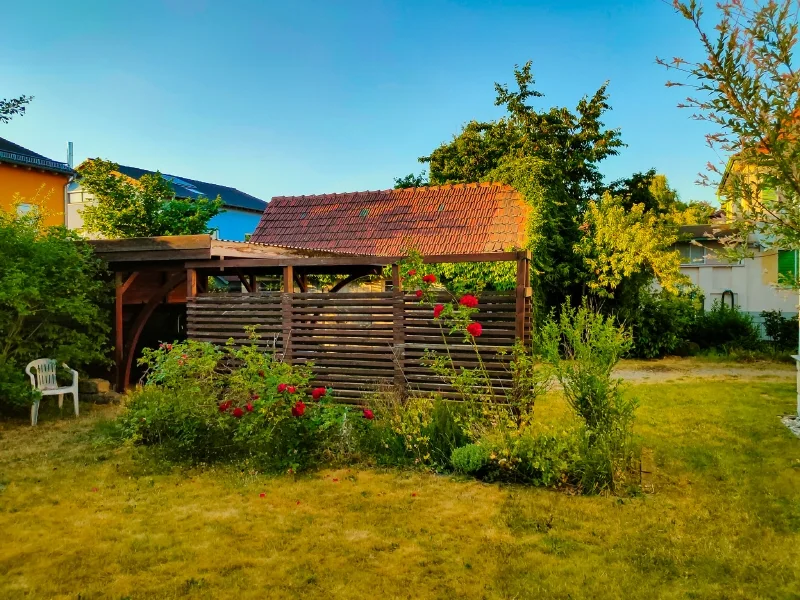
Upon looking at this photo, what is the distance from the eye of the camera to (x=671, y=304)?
625 inches

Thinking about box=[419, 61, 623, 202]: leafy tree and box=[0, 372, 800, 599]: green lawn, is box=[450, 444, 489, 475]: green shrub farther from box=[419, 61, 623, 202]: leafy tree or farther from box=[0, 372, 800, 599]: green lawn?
box=[419, 61, 623, 202]: leafy tree

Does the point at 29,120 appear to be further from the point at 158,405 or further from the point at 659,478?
the point at 659,478

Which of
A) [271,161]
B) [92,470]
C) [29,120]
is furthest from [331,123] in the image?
[92,470]

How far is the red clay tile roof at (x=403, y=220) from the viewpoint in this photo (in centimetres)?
1566

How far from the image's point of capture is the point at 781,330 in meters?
15.7

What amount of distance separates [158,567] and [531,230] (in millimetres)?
12889

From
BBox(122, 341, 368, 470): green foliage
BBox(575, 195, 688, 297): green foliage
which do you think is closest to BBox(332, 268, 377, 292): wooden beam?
BBox(122, 341, 368, 470): green foliage

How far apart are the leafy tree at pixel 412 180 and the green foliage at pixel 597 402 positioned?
20.2 metres

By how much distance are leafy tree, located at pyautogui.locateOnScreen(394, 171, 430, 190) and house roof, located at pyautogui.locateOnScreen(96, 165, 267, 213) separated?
1199cm

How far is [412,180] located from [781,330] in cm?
1483

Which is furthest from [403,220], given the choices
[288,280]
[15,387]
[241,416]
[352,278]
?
[241,416]

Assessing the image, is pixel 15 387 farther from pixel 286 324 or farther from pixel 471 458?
pixel 471 458

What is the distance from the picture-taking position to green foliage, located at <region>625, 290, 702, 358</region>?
1543cm

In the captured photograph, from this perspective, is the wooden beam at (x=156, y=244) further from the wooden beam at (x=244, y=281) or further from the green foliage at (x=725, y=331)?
the green foliage at (x=725, y=331)
